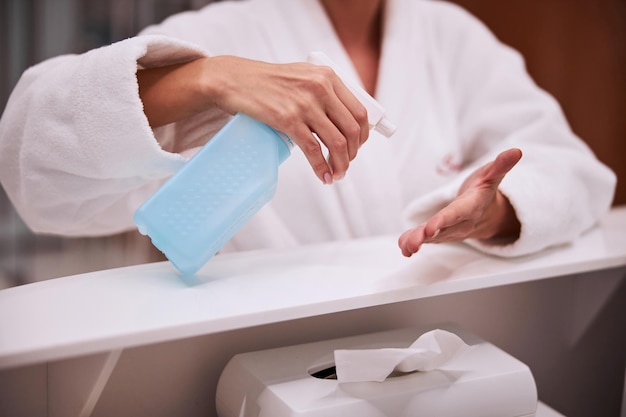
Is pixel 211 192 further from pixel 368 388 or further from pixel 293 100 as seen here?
pixel 368 388

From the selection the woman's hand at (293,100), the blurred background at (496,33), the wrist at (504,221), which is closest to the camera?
the woman's hand at (293,100)

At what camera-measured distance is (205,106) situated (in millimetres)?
638

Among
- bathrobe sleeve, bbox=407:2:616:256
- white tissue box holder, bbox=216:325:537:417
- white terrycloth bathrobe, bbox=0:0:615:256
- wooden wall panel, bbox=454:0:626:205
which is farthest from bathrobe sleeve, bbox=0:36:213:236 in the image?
wooden wall panel, bbox=454:0:626:205

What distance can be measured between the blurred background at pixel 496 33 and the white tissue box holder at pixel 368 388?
0.55 meters

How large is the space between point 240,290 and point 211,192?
9 cm

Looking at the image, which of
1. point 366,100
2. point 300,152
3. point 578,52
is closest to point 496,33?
point 578,52

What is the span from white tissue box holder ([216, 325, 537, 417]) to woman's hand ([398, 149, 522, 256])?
11 cm

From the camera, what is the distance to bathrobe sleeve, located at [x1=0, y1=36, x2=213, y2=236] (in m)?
0.60

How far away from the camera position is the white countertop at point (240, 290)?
48cm

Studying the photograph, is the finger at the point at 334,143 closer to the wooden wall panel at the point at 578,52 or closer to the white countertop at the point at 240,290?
the white countertop at the point at 240,290

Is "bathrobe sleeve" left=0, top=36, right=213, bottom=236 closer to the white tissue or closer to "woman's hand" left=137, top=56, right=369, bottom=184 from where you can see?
"woman's hand" left=137, top=56, right=369, bottom=184

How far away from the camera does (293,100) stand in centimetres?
58

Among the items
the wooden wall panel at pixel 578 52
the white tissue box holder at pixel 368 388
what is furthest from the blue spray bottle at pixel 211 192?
the wooden wall panel at pixel 578 52

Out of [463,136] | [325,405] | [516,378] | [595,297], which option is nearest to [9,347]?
[325,405]
